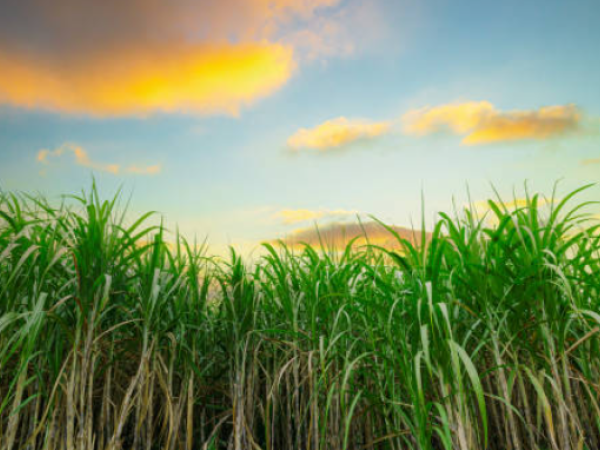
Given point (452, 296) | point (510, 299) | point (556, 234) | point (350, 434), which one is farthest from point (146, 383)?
point (556, 234)

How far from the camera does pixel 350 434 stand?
95.3 inches

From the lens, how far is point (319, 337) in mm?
2225

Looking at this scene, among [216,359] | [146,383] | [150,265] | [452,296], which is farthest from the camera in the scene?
[216,359]

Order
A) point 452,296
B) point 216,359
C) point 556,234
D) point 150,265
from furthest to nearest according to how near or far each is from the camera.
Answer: point 216,359, point 150,265, point 556,234, point 452,296

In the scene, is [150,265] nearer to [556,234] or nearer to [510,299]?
[510,299]

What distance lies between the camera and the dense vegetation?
1.78 metres

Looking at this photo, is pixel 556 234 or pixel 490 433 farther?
pixel 490 433

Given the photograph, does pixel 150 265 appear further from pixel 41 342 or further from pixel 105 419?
pixel 105 419

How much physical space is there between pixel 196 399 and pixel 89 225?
1.26 m

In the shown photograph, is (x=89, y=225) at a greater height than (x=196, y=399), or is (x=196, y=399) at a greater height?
(x=89, y=225)

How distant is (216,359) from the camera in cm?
294

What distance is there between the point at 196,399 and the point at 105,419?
1.73ft

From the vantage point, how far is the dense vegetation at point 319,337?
178 cm

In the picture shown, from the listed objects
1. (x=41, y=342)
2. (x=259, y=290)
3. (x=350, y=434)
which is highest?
(x=259, y=290)
